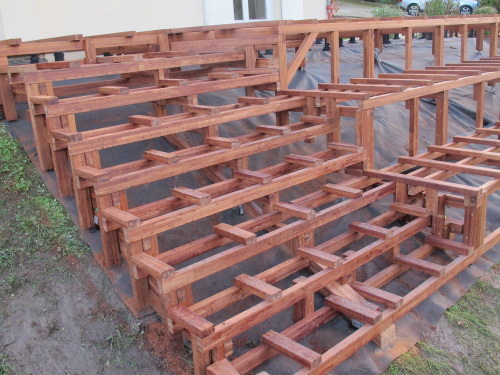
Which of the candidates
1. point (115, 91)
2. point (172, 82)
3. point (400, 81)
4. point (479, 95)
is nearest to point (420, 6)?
point (479, 95)

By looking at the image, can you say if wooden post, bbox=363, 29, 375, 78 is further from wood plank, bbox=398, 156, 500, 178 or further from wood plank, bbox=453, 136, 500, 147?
wood plank, bbox=398, 156, 500, 178

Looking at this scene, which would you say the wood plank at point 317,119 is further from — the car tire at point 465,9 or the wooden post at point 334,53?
the car tire at point 465,9

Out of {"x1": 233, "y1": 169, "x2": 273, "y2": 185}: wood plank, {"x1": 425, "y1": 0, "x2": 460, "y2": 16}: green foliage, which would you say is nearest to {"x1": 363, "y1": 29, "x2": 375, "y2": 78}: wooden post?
{"x1": 233, "y1": 169, "x2": 273, "y2": 185}: wood plank

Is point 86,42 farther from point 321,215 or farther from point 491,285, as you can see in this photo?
point 491,285

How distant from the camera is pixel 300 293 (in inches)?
137

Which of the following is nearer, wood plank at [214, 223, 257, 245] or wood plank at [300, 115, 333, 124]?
wood plank at [214, 223, 257, 245]

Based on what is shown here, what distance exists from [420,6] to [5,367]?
27006 mm

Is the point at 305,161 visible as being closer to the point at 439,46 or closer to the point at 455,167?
the point at 455,167

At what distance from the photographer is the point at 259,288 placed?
3.37 m

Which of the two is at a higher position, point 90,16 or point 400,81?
point 90,16

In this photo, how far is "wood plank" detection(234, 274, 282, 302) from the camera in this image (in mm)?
3268

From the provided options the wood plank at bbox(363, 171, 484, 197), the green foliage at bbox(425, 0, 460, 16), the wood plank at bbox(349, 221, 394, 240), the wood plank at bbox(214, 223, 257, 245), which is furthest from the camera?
the green foliage at bbox(425, 0, 460, 16)

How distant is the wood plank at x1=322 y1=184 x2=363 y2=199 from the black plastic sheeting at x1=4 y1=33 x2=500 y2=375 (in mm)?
402

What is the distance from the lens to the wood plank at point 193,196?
3646 millimetres
